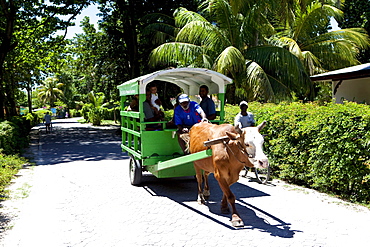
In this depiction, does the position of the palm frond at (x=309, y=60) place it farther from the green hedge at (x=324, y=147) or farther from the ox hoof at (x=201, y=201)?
the ox hoof at (x=201, y=201)

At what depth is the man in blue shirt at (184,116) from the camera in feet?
23.6

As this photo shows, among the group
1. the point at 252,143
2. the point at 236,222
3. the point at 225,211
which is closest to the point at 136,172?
the point at 225,211

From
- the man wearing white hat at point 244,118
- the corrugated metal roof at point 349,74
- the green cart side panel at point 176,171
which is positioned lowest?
the green cart side panel at point 176,171

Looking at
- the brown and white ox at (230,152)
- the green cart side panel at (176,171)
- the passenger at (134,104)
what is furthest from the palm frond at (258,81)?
the brown and white ox at (230,152)

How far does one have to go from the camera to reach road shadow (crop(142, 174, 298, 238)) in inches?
218

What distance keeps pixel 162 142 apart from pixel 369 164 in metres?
3.97

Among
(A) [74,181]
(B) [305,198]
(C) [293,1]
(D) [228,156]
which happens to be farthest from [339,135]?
(C) [293,1]

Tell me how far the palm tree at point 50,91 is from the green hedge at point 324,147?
6682cm

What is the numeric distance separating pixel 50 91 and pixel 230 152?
2746 inches

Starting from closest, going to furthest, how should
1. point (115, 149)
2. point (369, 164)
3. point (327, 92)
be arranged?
1. point (369, 164)
2. point (115, 149)
3. point (327, 92)

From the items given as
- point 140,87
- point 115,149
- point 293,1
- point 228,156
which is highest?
point 293,1

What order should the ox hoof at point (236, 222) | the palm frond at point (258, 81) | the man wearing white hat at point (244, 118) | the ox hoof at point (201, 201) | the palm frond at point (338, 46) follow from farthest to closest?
the palm frond at point (338, 46), the palm frond at point (258, 81), the man wearing white hat at point (244, 118), the ox hoof at point (201, 201), the ox hoof at point (236, 222)

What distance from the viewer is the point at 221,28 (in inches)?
661

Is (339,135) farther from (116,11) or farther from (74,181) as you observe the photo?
(116,11)
